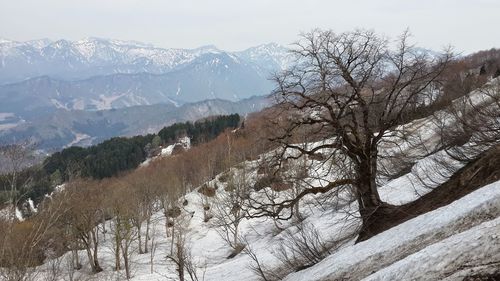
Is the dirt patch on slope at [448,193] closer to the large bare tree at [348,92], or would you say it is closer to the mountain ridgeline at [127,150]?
the large bare tree at [348,92]

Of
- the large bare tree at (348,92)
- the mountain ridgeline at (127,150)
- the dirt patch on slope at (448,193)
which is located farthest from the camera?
the mountain ridgeline at (127,150)

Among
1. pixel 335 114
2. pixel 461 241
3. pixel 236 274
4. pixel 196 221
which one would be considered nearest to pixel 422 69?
pixel 335 114

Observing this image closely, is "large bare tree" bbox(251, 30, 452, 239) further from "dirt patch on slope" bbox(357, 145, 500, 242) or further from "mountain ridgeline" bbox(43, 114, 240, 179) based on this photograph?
"mountain ridgeline" bbox(43, 114, 240, 179)

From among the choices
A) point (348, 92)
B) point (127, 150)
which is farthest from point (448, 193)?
point (127, 150)

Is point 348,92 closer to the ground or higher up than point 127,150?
closer to the ground

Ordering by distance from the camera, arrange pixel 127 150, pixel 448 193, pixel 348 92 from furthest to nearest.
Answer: pixel 127 150, pixel 348 92, pixel 448 193

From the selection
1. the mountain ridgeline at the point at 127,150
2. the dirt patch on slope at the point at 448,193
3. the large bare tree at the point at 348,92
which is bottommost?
the dirt patch on slope at the point at 448,193

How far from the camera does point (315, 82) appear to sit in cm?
1642

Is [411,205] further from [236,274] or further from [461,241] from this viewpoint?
[236,274]

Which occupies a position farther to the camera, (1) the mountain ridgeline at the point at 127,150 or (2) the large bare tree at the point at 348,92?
(1) the mountain ridgeline at the point at 127,150

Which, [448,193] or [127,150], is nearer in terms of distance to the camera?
[448,193]

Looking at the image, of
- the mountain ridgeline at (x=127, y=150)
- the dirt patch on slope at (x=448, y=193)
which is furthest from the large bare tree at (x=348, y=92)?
the mountain ridgeline at (x=127, y=150)

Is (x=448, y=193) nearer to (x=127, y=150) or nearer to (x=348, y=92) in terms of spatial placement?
(x=348, y=92)

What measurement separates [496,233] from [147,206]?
56266 mm
